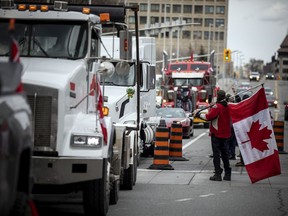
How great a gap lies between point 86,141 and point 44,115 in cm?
72

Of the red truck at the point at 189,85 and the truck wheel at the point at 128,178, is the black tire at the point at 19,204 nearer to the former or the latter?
the truck wheel at the point at 128,178

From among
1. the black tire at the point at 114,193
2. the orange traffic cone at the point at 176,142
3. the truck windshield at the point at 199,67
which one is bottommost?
the truck windshield at the point at 199,67

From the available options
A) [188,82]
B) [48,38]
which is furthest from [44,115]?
[188,82]

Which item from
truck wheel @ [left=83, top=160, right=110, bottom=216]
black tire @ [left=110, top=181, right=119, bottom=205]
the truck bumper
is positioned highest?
the truck bumper

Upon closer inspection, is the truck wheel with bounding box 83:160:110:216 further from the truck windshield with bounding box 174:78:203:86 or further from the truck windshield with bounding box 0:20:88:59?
the truck windshield with bounding box 174:78:203:86

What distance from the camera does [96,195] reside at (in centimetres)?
1215

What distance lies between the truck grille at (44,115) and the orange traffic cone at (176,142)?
13.0m

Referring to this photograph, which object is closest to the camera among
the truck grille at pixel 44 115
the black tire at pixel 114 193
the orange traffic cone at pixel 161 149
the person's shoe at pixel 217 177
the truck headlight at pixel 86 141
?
the truck grille at pixel 44 115

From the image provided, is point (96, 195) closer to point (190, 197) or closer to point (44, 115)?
point (44, 115)

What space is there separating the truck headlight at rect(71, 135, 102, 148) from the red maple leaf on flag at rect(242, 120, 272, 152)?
7.81 m

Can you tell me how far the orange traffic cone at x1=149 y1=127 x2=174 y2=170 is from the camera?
2141 centimetres

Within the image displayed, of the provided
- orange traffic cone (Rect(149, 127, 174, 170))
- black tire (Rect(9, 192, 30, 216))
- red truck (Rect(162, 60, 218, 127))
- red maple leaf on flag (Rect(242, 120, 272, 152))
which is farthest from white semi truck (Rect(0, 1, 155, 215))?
red truck (Rect(162, 60, 218, 127))

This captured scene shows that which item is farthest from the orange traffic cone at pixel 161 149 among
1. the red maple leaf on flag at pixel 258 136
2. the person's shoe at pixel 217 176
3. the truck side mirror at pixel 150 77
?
the red maple leaf on flag at pixel 258 136

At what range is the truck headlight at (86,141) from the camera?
1171 cm
